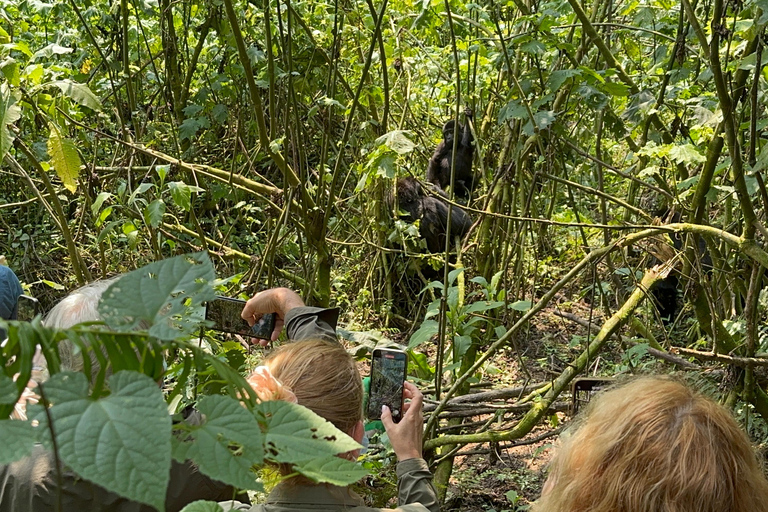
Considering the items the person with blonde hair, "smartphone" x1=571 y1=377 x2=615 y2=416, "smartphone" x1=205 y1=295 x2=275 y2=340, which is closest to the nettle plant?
the person with blonde hair

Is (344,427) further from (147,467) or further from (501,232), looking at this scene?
(501,232)

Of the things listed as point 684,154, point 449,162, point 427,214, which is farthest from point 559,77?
point 449,162

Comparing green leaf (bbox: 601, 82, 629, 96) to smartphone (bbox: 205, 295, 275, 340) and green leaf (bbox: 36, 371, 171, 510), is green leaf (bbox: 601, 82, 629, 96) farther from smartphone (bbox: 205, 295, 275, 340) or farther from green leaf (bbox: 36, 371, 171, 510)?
green leaf (bbox: 36, 371, 171, 510)

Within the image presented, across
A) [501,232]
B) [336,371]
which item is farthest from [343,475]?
[501,232]

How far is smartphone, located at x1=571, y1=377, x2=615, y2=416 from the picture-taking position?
1.84 m

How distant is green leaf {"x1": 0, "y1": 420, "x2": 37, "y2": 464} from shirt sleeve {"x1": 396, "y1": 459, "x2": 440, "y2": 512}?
1.22 meters

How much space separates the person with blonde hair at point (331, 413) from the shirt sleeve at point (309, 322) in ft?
1.15

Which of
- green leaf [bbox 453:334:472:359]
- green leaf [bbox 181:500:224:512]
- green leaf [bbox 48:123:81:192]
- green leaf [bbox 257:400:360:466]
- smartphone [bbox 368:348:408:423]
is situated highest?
green leaf [bbox 257:400:360:466]

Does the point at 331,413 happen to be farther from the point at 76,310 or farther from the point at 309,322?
the point at 309,322

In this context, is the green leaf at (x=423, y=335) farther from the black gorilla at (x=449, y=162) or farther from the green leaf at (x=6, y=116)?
the black gorilla at (x=449, y=162)

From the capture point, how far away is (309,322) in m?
2.03

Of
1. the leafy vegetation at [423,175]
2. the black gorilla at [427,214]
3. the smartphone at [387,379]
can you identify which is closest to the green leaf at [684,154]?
the leafy vegetation at [423,175]

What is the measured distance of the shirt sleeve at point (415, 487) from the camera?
5.05ft

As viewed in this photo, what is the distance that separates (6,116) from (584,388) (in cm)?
140
